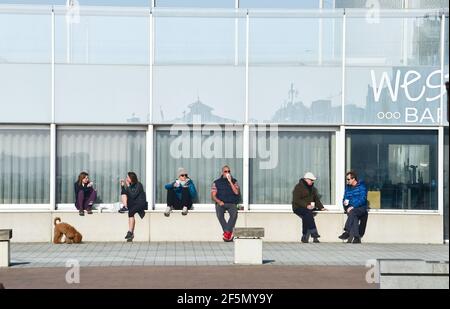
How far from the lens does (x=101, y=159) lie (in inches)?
945

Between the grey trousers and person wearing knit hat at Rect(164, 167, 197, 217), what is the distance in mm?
788

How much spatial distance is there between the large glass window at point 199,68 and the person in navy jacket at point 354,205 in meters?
2.93

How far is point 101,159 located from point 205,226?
293 cm

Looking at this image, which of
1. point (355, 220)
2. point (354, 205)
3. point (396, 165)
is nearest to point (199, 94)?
point (354, 205)

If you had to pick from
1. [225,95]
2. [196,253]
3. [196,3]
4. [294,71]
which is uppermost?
[196,3]

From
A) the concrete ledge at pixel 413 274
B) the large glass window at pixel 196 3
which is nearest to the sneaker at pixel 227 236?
the large glass window at pixel 196 3

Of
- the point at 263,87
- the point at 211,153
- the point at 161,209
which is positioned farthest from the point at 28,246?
the point at 263,87

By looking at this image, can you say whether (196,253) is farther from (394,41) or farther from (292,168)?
(394,41)

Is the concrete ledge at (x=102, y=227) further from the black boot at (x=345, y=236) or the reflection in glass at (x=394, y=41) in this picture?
the reflection in glass at (x=394, y=41)

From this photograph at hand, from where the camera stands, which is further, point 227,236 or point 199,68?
point 199,68

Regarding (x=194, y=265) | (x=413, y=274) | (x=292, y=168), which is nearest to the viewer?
(x=413, y=274)

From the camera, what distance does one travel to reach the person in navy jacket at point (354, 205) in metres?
23.1

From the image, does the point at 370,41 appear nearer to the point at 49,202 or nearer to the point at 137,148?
the point at 137,148

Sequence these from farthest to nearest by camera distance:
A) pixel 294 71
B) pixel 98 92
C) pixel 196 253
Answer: pixel 294 71, pixel 98 92, pixel 196 253
